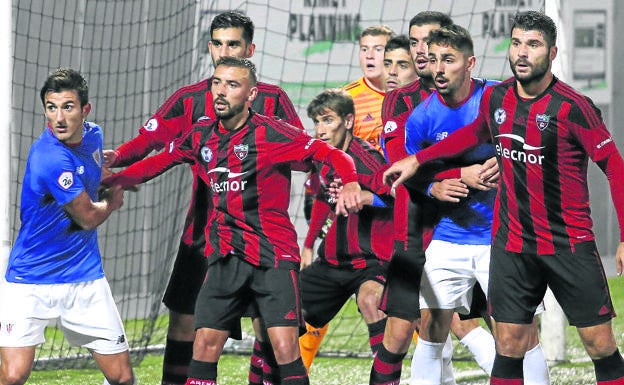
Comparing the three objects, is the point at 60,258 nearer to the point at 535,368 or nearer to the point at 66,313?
the point at 66,313

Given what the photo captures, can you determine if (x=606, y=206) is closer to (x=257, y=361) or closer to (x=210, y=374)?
(x=257, y=361)

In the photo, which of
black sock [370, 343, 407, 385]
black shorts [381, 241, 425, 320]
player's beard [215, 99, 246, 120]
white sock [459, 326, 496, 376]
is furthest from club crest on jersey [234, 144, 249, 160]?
white sock [459, 326, 496, 376]

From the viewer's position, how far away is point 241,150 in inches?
230

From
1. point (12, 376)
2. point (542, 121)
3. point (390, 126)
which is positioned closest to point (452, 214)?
point (390, 126)

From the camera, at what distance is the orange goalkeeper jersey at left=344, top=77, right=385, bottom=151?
24.5ft

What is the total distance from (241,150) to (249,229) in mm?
342

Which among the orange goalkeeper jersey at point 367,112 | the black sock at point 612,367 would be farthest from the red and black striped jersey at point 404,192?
the black sock at point 612,367

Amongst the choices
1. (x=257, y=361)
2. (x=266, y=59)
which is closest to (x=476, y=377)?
(x=257, y=361)

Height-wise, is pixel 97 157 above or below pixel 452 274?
above

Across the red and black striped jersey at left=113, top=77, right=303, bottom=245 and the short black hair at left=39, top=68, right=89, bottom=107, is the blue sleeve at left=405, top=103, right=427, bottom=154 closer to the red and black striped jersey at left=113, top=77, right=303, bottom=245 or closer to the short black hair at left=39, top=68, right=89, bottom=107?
the red and black striped jersey at left=113, top=77, right=303, bottom=245

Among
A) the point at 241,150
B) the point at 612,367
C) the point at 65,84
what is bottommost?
the point at 612,367

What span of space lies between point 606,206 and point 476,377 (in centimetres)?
375

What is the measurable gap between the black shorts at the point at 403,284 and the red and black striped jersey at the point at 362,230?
18.4 inches

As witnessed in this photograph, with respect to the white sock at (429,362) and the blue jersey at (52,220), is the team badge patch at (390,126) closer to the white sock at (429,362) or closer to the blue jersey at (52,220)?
the white sock at (429,362)
